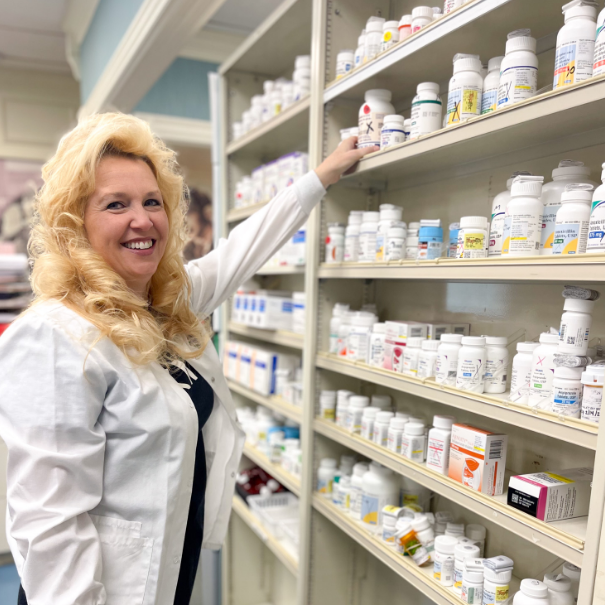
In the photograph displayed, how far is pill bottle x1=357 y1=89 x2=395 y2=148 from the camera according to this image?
1.55 meters

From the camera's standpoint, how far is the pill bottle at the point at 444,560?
1296 mm

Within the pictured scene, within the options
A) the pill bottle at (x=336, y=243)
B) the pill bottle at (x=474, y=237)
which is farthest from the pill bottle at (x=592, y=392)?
the pill bottle at (x=336, y=243)

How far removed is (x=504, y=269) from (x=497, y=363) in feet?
0.78

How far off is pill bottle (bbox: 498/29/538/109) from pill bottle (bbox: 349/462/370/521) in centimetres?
116

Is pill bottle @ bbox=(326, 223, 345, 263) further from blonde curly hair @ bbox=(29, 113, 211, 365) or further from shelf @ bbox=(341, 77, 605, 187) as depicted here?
blonde curly hair @ bbox=(29, 113, 211, 365)

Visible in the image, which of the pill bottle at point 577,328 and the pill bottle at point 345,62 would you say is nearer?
the pill bottle at point 577,328

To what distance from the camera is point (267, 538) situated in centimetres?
224

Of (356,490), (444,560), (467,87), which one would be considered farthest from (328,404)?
(467,87)

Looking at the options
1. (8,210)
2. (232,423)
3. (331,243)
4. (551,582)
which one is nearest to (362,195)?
(331,243)

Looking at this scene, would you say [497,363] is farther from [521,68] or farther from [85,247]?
[85,247]

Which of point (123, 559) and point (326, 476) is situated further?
point (326, 476)

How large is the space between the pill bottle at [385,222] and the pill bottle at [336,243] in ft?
0.80

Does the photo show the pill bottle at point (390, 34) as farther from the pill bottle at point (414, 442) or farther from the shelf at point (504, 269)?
the pill bottle at point (414, 442)

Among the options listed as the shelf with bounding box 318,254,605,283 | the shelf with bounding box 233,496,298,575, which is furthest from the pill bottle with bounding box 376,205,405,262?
the shelf with bounding box 233,496,298,575
